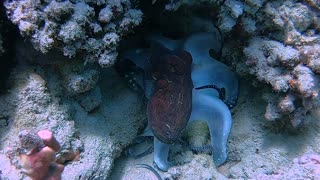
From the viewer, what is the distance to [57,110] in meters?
2.54

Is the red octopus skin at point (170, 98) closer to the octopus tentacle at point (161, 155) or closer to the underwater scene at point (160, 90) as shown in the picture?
the underwater scene at point (160, 90)

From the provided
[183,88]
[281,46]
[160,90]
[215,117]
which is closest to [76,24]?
[160,90]

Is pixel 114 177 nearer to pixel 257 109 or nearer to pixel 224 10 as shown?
pixel 257 109

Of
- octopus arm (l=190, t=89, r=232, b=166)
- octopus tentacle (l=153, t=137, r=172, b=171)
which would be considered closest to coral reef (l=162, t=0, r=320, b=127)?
octopus arm (l=190, t=89, r=232, b=166)

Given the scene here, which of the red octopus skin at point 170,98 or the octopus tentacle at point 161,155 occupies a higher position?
the red octopus skin at point 170,98

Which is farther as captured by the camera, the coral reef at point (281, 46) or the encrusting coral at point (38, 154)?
the coral reef at point (281, 46)

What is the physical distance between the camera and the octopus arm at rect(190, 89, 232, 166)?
2.96m

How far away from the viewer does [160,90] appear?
2.88 metres

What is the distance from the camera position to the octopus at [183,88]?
111 inches

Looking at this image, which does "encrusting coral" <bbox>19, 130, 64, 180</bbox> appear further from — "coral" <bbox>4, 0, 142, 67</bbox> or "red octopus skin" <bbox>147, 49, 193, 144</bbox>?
"red octopus skin" <bbox>147, 49, 193, 144</bbox>

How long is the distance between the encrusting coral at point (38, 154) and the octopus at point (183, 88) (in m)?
1.12

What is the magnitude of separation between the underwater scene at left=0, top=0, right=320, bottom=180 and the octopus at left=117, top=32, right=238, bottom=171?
11 mm

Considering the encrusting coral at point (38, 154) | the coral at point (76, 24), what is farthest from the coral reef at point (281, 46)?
the encrusting coral at point (38, 154)

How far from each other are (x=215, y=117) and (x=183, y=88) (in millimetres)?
479
